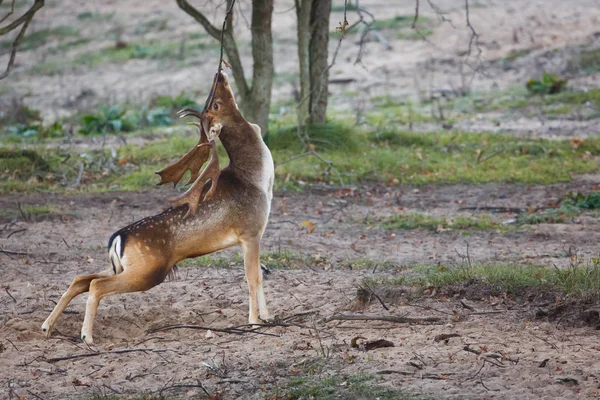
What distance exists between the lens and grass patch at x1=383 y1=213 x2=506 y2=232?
31.2 feet

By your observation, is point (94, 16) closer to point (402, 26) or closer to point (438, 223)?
point (402, 26)

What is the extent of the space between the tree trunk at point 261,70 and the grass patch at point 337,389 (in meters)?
7.75

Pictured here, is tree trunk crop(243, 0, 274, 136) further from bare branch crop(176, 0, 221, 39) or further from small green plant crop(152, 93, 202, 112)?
small green plant crop(152, 93, 202, 112)

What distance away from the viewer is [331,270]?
781 cm

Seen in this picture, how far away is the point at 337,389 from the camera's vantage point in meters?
4.98

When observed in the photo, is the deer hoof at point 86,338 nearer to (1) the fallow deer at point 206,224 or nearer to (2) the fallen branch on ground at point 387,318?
Result: (1) the fallow deer at point 206,224

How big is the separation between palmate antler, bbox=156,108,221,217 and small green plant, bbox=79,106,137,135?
1008 centimetres

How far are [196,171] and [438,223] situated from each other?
3.96 meters

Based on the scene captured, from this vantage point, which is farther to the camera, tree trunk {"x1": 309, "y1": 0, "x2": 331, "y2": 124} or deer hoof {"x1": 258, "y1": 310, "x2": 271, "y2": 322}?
tree trunk {"x1": 309, "y1": 0, "x2": 331, "y2": 124}

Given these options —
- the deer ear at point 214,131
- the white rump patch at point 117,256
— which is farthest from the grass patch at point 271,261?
the white rump patch at point 117,256

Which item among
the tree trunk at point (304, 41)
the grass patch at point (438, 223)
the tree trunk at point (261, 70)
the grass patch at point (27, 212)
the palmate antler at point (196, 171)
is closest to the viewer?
the palmate antler at point (196, 171)

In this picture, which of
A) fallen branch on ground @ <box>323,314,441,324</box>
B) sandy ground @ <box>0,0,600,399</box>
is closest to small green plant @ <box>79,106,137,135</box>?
sandy ground @ <box>0,0,600,399</box>

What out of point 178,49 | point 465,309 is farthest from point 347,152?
point 178,49

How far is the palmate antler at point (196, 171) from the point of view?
5.98m
